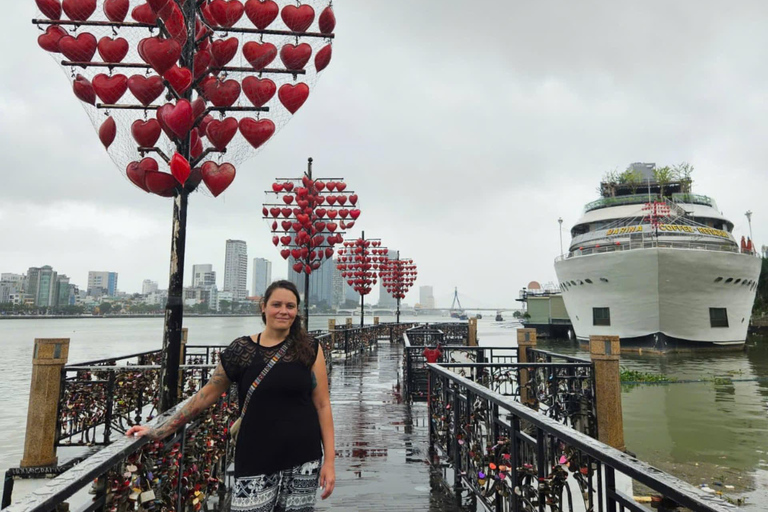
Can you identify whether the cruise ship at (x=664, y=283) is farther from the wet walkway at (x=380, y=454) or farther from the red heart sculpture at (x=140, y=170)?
the red heart sculpture at (x=140, y=170)

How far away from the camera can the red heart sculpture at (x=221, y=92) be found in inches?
219

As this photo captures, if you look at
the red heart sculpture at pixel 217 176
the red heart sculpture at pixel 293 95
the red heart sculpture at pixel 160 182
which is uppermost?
the red heart sculpture at pixel 293 95

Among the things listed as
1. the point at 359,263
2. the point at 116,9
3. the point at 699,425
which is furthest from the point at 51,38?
the point at 359,263

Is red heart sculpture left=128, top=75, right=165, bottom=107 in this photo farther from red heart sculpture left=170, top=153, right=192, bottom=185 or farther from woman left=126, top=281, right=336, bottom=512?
woman left=126, top=281, right=336, bottom=512

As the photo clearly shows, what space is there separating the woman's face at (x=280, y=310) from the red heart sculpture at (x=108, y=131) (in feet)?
12.9

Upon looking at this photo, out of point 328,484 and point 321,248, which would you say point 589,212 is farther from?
point 328,484

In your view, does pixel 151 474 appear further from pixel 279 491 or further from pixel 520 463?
pixel 520 463

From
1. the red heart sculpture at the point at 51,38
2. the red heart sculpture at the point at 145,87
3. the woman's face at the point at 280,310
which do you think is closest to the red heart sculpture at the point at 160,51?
the red heart sculpture at the point at 145,87

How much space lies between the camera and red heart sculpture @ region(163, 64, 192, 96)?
192 inches

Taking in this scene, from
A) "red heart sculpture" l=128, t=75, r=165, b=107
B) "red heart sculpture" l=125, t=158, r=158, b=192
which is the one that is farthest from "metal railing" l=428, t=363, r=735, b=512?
"red heart sculpture" l=128, t=75, r=165, b=107

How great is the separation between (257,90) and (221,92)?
43 cm

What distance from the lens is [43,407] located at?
7.10 meters

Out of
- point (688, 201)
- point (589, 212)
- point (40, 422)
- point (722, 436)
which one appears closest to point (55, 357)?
point (40, 422)

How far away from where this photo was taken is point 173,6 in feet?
16.1
